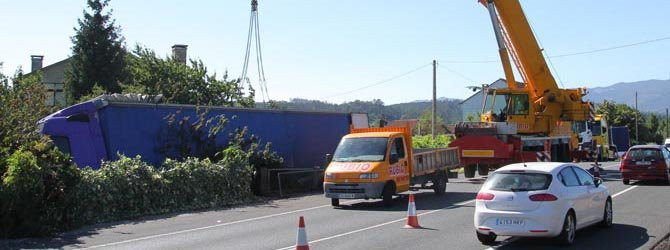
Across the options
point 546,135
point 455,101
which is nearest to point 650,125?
point 455,101

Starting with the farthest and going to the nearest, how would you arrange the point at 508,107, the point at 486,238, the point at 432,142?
the point at 432,142 → the point at 508,107 → the point at 486,238

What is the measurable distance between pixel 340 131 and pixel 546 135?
29.2 feet

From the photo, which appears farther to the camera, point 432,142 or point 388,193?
point 432,142

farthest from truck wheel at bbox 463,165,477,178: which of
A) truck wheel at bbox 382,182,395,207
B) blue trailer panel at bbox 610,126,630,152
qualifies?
blue trailer panel at bbox 610,126,630,152

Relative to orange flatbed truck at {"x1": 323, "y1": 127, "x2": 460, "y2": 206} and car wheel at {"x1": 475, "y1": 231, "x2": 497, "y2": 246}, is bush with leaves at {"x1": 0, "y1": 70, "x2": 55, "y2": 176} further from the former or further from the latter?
car wheel at {"x1": 475, "y1": 231, "x2": 497, "y2": 246}

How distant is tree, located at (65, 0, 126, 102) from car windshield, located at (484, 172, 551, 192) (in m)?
36.0

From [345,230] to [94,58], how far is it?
1375 inches

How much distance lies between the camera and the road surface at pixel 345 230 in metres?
10.9

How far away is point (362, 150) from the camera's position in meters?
17.6

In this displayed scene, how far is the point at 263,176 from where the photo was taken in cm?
2145

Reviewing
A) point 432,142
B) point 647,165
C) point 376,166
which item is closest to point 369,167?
point 376,166

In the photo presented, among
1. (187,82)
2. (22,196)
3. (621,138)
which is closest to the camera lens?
(22,196)

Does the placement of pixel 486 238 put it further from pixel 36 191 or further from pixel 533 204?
pixel 36 191

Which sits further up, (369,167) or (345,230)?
(369,167)
